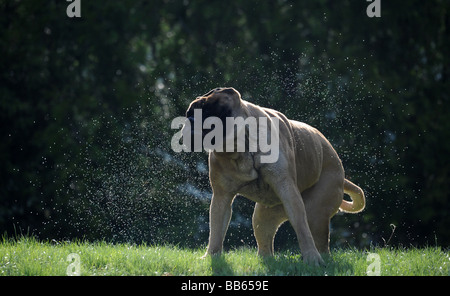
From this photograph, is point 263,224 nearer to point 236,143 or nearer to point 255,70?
point 236,143

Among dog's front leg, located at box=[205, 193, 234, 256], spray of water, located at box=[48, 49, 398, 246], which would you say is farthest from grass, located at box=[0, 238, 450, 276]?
spray of water, located at box=[48, 49, 398, 246]

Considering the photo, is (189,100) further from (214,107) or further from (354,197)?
(214,107)

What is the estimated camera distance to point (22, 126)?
26.5 feet

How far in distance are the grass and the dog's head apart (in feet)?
2.96

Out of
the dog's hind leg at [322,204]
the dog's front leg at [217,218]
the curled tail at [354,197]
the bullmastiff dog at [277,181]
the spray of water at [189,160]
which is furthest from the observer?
the spray of water at [189,160]

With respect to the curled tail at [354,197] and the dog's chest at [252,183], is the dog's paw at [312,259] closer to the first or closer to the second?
the dog's chest at [252,183]

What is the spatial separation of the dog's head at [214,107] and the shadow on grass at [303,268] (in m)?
0.96

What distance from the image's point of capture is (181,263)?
4664 mm

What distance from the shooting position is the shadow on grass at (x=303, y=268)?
4.44m

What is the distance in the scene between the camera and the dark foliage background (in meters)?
7.80

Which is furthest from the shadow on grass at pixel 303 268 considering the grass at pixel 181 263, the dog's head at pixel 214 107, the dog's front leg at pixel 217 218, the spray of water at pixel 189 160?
the spray of water at pixel 189 160

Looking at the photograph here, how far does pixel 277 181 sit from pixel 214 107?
686 millimetres

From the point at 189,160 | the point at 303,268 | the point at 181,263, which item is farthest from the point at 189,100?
the point at 303,268

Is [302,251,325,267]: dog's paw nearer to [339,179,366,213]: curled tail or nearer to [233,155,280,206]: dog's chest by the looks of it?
[233,155,280,206]: dog's chest
